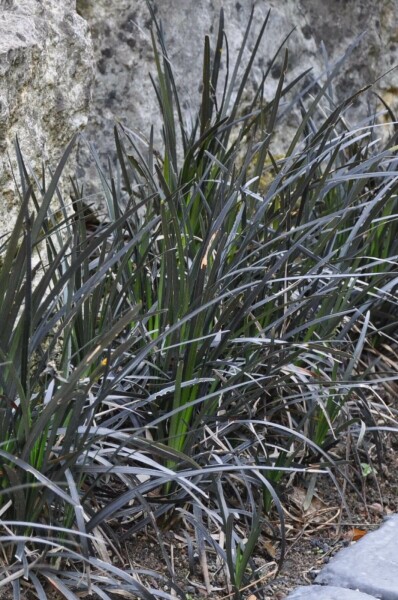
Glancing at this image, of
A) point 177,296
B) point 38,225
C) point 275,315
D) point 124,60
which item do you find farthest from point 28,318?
point 124,60

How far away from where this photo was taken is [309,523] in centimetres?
281

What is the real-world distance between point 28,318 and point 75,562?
0.57 meters

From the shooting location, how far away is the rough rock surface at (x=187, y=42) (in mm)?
3906

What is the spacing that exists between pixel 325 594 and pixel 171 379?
0.66 m

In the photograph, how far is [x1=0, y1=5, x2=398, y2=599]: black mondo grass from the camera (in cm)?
217

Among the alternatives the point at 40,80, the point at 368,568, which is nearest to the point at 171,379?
the point at 368,568

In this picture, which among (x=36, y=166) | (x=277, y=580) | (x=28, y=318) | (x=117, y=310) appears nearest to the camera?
(x=28, y=318)

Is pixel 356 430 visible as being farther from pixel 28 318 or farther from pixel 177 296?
pixel 28 318

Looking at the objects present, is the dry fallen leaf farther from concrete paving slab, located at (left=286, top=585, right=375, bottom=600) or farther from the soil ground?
concrete paving slab, located at (left=286, top=585, right=375, bottom=600)

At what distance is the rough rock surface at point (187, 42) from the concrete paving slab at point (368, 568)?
5.96 feet

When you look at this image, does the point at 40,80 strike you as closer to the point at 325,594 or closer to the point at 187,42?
the point at 187,42

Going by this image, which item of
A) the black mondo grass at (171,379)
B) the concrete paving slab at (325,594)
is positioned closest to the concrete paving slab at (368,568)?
the concrete paving slab at (325,594)

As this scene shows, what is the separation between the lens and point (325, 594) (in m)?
2.38

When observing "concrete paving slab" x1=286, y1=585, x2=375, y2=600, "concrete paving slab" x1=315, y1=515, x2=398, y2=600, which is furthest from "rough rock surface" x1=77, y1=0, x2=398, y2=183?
"concrete paving slab" x1=286, y1=585, x2=375, y2=600
